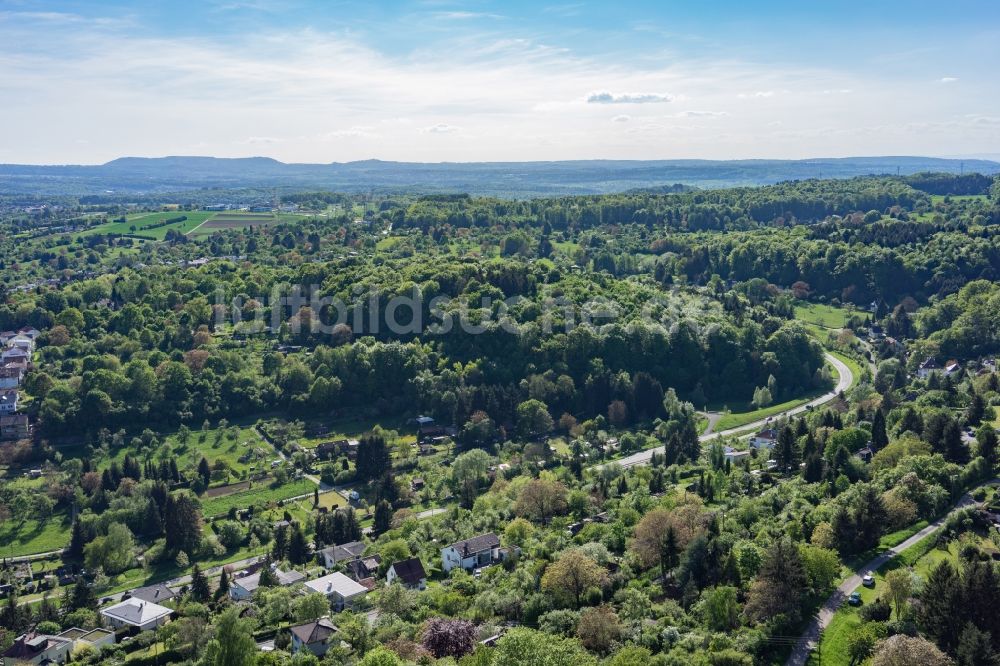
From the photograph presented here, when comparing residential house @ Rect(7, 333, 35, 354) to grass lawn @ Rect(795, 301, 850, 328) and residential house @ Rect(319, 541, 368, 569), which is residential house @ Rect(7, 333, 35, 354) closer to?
residential house @ Rect(319, 541, 368, 569)

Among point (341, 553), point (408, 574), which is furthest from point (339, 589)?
point (341, 553)

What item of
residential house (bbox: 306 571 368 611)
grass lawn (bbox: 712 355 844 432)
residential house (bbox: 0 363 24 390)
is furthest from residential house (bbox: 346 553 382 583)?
residential house (bbox: 0 363 24 390)

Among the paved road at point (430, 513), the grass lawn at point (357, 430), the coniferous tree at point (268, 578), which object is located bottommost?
the paved road at point (430, 513)

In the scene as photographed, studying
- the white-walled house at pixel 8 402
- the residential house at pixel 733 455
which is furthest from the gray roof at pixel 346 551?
the white-walled house at pixel 8 402

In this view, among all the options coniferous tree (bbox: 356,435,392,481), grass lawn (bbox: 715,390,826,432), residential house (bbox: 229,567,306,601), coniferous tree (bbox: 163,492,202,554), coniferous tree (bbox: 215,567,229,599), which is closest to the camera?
residential house (bbox: 229,567,306,601)

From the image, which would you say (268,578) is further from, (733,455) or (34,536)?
(733,455)

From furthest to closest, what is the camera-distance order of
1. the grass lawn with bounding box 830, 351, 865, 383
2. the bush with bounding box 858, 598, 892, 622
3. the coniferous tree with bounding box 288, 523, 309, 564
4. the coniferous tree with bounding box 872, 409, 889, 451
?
the grass lawn with bounding box 830, 351, 865, 383, the coniferous tree with bounding box 872, 409, 889, 451, the coniferous tree with bounding box 288, 523, 309, 564, the bush with bounding box 858, 598, 892, 622

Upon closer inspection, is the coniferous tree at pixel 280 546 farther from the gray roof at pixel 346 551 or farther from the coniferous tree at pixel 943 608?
the coniferous tree at pixel 943 608
